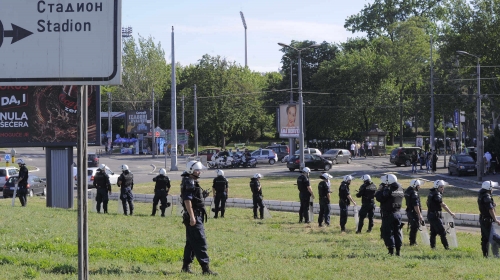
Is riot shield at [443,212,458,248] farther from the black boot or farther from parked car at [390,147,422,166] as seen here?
parked car at [390,147,422,166]

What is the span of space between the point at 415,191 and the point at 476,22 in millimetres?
36505

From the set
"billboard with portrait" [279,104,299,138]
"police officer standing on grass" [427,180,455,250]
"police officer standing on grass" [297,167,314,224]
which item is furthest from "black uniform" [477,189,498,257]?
"billboard with portrait" [279,104,299,138]

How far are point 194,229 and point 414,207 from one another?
22.2ft

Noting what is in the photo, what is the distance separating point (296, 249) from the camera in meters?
13.1

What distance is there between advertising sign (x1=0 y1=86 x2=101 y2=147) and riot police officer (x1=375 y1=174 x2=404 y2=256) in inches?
550

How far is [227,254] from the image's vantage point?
1166 cm

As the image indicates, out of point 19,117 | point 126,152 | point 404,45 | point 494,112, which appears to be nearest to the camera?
point 19,117

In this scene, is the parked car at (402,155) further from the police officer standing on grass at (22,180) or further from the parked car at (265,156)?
the police officer standing on grass at (22,180)

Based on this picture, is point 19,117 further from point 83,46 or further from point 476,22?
point 476,22

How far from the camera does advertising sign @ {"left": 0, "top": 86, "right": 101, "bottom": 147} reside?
24250mm

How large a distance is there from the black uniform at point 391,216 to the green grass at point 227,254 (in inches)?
11.7

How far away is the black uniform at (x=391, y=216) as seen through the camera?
12750mm

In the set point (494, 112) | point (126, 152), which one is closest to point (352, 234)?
point (494, 112)

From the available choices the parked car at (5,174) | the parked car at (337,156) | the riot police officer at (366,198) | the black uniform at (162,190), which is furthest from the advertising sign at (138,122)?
the riot police officer at (366,198)
